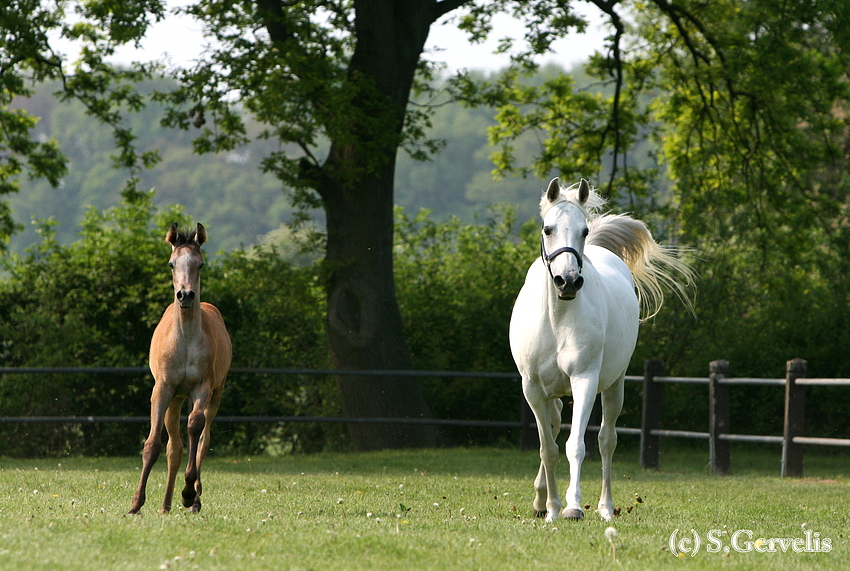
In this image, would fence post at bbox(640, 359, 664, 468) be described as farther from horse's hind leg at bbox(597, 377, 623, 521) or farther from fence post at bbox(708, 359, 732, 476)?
horse's hind leg at bbox(597, 377, 623, 521)

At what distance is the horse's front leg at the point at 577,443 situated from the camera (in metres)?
6.43

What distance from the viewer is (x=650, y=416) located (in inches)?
527

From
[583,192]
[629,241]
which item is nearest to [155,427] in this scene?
[583,192]

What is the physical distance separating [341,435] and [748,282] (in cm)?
748

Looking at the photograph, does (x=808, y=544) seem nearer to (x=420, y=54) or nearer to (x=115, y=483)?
(x=115, y=483)

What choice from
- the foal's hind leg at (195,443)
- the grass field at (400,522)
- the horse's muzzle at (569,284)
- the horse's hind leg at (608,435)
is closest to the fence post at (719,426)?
the grass field at (400,522)

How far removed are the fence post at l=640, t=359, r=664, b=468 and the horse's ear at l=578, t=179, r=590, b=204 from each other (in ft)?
23.5

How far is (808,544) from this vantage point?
5855mm

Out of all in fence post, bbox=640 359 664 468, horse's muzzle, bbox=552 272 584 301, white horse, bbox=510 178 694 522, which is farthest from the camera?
fence post, bbox=640 359 664 468

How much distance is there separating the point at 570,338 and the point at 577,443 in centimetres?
71

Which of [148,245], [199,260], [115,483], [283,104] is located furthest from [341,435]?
[199,260]

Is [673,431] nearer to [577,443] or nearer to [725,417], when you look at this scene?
[725,417]

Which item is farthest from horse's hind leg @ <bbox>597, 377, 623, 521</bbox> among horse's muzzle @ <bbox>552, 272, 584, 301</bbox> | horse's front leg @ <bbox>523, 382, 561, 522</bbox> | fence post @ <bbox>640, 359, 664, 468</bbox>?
fence post @ <bbox>640, 359, 664, 468</bbox>

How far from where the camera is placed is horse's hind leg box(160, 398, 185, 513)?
6.67m
